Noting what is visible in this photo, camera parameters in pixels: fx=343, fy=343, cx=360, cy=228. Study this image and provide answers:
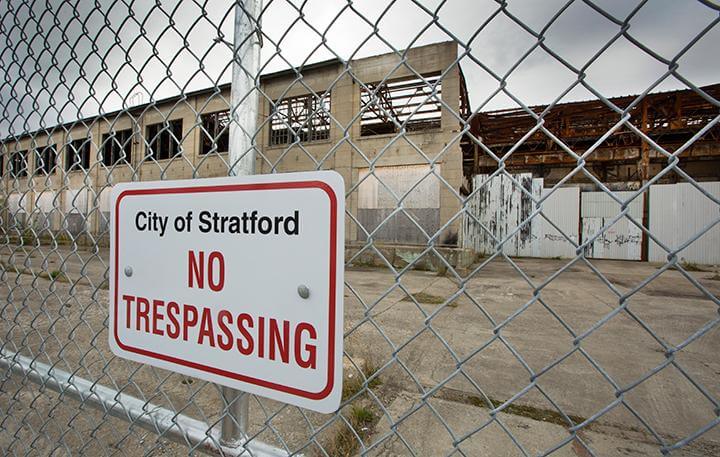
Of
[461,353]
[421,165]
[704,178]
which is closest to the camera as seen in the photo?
[461,353]

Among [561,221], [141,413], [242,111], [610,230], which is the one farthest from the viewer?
[561,221]

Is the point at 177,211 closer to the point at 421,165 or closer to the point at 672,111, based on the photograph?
the point at 421,165

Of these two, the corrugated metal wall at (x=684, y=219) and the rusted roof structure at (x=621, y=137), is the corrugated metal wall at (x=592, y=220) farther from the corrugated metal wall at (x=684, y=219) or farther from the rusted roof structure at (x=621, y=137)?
the rusted roof structure at (x=621, y=137)

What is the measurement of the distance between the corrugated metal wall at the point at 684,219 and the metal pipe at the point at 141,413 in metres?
14.4

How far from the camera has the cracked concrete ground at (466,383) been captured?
1.18 metres

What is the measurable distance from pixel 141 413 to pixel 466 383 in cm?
201

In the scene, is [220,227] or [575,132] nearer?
[220,227]

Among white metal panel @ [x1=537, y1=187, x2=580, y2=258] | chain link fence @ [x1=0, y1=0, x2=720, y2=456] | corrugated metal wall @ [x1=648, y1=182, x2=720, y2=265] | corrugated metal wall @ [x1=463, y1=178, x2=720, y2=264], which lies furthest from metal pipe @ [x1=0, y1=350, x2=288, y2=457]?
white metal panel @ [x1=537, y1=187, x2=580, y2=258]

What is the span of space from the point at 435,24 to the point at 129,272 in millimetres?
1079

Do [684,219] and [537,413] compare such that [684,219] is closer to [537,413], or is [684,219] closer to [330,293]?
[537,413]

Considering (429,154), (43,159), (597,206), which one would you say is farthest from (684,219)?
(43,159)

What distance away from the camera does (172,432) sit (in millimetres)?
1019

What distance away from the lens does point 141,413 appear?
43.0 inches

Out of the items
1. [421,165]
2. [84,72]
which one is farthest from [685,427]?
[421,165]
